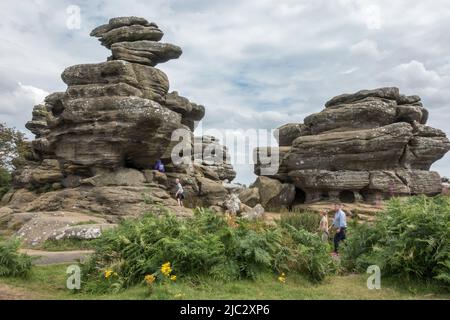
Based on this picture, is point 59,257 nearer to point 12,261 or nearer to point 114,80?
point 12,261

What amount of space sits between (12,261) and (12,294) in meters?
1.91

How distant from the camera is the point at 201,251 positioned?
9.62 metres

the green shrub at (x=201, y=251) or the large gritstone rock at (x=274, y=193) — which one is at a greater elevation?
the large gritstone rock at (x=274, y=193)

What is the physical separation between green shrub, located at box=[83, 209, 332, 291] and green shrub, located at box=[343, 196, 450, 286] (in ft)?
5.29

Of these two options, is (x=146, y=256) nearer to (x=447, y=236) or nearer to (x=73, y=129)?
(x=447, y=236)

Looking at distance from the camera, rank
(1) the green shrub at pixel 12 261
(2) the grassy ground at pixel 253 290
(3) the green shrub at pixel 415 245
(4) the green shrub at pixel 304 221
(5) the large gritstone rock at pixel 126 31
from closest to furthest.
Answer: (2) the grassy ground at pixel 253 290 < (3) the green shrub at pixel 415 245 < (1) the green shrub at pixel 12 261 < (4) the green shrub at pixel 304 221 < (5) the large gritstone rock at pixel 126 31

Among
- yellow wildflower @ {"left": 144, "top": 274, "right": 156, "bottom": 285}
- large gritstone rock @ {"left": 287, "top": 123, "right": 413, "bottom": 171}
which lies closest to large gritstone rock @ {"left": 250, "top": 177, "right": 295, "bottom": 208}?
large gritstone rock @ {"left": 287, "top": 123, "right": 413, "bottom": 171}

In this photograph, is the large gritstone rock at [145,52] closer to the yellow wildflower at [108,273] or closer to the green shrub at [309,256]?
the green shrub at [309,256]

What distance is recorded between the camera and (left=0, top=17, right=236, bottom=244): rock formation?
76.6 ft

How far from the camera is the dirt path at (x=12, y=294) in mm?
8867

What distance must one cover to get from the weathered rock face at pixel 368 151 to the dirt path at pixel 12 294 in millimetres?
24491

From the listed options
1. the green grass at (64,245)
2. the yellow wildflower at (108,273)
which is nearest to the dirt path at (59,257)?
the green grass at (64,245)
